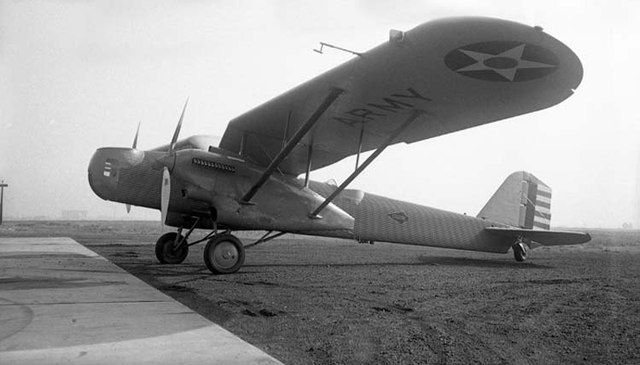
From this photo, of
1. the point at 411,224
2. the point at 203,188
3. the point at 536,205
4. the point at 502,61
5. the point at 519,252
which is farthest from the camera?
the point at 536,205

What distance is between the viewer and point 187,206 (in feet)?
28.9

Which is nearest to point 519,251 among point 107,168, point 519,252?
point 519,252

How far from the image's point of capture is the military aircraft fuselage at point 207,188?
28.4ft

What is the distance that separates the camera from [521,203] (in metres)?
14.9

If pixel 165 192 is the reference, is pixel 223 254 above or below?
below

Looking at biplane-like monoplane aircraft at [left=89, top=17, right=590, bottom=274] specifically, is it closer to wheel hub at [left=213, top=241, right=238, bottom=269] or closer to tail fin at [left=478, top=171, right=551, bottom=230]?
wheel hub at [left=213, top=241, right=238, bottom=269]

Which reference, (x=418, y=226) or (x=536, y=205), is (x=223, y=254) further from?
(x=536, y=205)

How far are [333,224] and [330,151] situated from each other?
4.80ft

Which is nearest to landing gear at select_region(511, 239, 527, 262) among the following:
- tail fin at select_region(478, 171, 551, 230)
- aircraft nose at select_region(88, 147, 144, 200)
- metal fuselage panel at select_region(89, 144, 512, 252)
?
tail fin at select_region(478, 171, 551, 230)

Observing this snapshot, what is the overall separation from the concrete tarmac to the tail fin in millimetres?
10697

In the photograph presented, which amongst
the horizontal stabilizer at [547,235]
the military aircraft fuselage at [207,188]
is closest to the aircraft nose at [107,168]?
the military aircraft fuselage at [207,188]

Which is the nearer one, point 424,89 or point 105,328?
point 105,328

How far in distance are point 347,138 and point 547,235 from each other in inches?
308

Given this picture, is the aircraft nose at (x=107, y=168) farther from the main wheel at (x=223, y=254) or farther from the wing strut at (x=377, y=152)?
the wing strut at (x=377, y=152)
